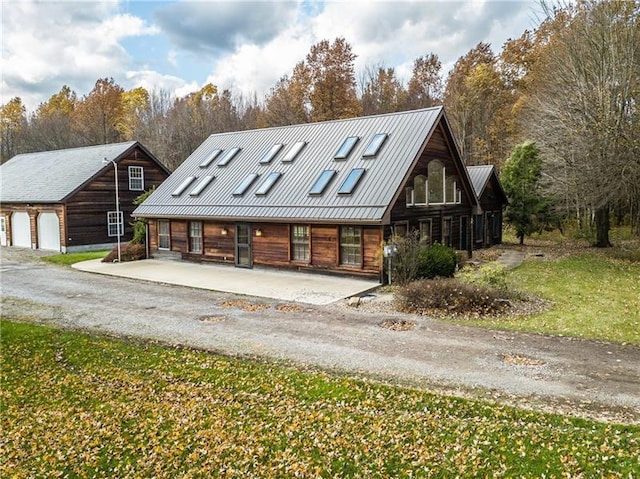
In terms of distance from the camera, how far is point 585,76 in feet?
66.5

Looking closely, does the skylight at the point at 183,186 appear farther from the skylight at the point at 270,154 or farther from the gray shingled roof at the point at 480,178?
the gray shingled roof at the point at 480,178

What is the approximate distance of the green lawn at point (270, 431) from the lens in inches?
207

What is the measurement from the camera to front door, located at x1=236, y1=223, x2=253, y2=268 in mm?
19516

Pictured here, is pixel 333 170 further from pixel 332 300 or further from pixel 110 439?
pixel 110 439

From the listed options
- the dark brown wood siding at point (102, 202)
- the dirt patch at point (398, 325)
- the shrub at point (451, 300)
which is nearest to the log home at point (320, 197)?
the shrub at point (451, 300)

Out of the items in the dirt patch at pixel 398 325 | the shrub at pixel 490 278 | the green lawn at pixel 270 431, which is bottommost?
the green lawn at pixel 270 431

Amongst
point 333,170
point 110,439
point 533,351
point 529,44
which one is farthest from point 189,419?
point 529,44

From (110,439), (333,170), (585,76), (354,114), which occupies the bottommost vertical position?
(110,439)

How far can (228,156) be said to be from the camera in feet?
76.3

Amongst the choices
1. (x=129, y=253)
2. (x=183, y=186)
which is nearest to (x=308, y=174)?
(x=183, y=186)

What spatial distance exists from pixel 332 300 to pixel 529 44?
34.0 metres

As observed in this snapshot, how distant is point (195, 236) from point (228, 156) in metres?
4.52

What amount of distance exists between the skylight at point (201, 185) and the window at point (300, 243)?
6.03 metres

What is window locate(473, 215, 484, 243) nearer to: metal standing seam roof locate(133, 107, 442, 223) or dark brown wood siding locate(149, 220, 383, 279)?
metal standing seam roof locate(133, 107, 442, 223)
